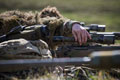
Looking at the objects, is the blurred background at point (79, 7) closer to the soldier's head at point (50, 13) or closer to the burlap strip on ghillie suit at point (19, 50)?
the soldier's head at point (50, 13)

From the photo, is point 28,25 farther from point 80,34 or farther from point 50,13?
point 80,34

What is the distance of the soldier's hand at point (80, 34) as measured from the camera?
18.6 feet

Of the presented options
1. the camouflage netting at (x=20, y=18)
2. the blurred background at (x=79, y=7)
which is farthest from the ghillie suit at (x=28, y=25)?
the blurred background at (x=79, y=7)

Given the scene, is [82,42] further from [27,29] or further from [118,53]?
[118,53]

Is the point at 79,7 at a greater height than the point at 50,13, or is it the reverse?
the point at 50,13

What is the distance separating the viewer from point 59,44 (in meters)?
6.02

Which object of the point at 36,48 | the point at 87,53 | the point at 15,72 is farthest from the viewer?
the point at 87,53

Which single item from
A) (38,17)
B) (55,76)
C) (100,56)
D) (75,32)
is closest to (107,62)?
(100,56)

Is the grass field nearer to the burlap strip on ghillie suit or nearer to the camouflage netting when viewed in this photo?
the camouflage netting

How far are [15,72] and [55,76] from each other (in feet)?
1.82

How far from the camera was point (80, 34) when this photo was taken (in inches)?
224

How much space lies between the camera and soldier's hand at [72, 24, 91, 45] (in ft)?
18.6

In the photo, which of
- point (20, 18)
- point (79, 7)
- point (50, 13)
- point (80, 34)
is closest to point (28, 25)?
point (20, 18)

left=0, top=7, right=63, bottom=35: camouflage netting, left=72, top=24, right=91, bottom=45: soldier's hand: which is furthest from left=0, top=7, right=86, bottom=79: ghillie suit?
left=72, top=24, right=91, bottom=45: soldier's hand
